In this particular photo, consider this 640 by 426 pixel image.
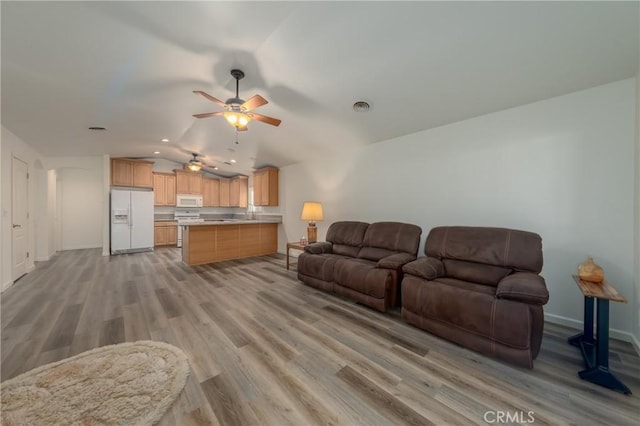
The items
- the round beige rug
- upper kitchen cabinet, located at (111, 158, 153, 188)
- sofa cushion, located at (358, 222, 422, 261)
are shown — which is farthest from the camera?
upper kitchen cabinet, located at (111, 158, 153, 188)

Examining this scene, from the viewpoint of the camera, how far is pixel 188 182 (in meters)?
7.62

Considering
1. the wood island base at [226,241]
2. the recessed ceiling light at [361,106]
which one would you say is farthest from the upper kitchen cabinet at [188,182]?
the recessed ceiling light at [361,106]

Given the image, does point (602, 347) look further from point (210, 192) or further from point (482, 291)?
point (210, 192)

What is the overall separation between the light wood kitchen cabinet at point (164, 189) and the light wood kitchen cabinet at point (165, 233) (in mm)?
659

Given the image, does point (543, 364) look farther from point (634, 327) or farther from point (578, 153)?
point (578, 153)

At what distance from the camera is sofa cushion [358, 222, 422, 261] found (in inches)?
124

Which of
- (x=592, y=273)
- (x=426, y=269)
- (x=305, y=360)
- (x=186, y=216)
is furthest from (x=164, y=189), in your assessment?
(x=592, y=273)

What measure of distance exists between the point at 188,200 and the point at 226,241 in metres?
3.34

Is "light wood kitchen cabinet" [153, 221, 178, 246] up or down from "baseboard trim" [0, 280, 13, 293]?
up

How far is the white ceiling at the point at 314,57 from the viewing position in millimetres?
1777

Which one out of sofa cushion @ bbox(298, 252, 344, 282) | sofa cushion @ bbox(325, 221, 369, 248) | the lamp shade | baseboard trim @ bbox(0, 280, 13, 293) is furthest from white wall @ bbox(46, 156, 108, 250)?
sofa cushion @ bbox(325, 221, 369, 248)

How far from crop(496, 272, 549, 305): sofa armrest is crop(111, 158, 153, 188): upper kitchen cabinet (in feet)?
28.0

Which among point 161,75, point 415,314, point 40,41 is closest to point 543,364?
point 415,314

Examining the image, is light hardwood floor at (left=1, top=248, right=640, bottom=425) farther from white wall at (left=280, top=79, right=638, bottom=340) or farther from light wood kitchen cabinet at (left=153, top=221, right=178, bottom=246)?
light wood kitchen cabinet at (left=153, top=221, right=178, bottom=246)
